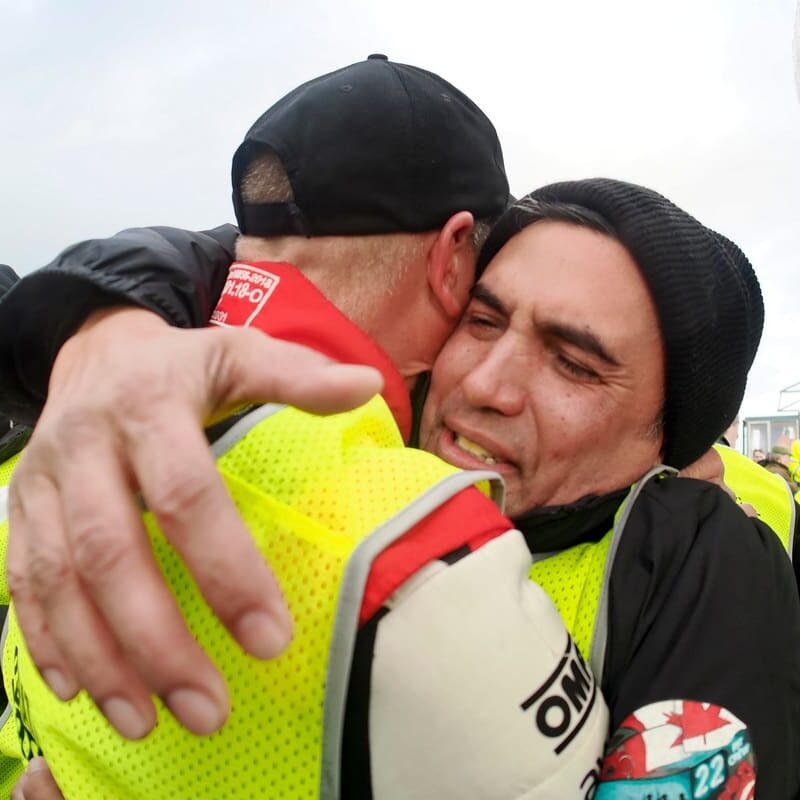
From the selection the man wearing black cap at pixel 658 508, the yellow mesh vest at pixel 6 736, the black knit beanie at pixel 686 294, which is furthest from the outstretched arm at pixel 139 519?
the black knit beanie at pixel 686 294

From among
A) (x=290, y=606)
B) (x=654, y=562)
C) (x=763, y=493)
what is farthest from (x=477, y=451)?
(x=763, y=493)

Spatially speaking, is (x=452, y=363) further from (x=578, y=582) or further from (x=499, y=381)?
(x=578, y=582)

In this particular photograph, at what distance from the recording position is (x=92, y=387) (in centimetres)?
68

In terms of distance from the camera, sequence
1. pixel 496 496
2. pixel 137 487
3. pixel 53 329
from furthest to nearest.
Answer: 1. pixel 53 329
2. pixel 496 496
3. pixel 137 487

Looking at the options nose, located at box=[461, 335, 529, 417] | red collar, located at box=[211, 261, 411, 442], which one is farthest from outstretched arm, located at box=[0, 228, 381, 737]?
nose, located at box=[461, 335, 529, 417]

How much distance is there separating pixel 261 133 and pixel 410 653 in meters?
0.93

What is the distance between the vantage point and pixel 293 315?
3.44 feet

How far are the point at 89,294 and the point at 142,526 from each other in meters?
0.73

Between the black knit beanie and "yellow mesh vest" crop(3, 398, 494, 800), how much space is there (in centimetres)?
103

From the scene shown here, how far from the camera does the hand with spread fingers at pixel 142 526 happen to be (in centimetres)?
58

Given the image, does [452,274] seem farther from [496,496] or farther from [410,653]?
[410,653]

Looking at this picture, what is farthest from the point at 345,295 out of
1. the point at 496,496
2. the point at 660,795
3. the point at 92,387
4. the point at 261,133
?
the point at 660,795

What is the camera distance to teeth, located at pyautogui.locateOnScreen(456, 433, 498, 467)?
5.29ft

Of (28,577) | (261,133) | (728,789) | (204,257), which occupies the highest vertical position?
(261,133)
